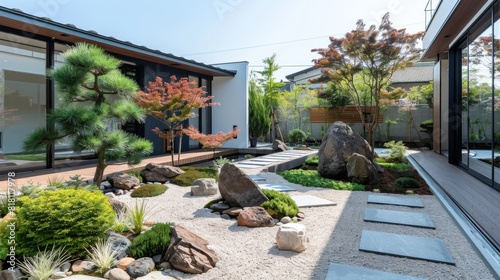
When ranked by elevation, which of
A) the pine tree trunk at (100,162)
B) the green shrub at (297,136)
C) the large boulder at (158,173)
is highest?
the green shrub at (297,136)

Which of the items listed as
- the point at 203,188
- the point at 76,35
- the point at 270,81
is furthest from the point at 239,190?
the point at 270,81

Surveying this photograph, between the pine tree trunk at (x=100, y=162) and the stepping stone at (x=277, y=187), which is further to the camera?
the stepping stone at (x=277, y=187)

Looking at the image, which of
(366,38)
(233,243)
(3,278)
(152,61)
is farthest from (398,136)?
(3,278)

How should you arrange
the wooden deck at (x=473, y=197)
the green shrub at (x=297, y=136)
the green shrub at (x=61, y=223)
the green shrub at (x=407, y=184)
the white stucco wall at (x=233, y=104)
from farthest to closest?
1. the green shrub at (x=297, y=136)
2. the white stucco wall at (x=233, y=104)
3. the green shrub at (x=407, y=184)
4. the wooden deck at (x=473, y=197)
5. the green shrub at (x=61, y=223)

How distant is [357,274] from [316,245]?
700 millimetres

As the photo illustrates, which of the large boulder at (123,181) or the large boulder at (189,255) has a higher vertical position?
the large boulder at (123,181)

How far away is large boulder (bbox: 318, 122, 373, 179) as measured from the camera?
7.32 metres

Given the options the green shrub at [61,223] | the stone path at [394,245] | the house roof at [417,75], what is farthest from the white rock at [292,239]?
the house roof at [417,75]

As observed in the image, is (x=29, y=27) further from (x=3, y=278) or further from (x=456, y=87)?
(x=456, y=87)

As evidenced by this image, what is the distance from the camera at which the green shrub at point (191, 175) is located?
20.9 feet

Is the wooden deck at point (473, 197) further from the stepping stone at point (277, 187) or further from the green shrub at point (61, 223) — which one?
the green shrub at point (61, 223)

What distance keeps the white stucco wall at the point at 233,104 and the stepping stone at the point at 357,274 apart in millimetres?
10590

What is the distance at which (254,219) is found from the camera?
3.84 metres

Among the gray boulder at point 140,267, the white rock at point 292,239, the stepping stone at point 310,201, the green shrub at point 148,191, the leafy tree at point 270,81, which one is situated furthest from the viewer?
the leafy tree at point 270,81
